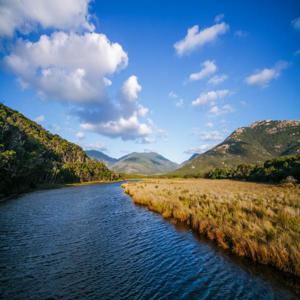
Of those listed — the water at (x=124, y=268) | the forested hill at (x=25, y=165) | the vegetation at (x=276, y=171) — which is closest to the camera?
the water at (x=124, y=268)

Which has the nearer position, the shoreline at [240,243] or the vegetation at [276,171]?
the shoreline at [240,243]

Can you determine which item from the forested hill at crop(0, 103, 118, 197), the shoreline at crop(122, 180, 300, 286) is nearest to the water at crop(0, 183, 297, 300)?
the shoreline at crop(122, 180, 300, 286)

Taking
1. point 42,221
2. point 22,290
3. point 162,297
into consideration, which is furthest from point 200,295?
point 42,221

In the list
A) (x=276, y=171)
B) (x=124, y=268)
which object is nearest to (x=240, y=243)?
(x=124, y=268)

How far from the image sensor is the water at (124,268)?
6996 mm

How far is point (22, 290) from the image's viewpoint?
23.4 feet

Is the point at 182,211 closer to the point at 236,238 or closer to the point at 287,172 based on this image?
the point at 236,238

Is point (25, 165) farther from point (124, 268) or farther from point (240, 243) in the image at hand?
point (240, 243)

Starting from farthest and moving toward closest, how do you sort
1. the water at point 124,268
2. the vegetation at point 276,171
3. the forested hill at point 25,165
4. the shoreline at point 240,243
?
the vegetation at point 276,171, the forested hill at point 25,165, the shoreline at point 240,243, the water at point 124,268

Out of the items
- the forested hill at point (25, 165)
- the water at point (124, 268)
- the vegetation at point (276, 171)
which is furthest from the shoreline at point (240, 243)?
the vegetation at point (276, 171)

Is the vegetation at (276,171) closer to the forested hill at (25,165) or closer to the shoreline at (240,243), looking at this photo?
the shoreline at (240,243)

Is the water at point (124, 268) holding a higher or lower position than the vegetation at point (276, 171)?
lower

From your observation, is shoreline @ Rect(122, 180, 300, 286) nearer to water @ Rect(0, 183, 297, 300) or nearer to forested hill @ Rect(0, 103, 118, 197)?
water @ Rect(0, 183, 297, 300)

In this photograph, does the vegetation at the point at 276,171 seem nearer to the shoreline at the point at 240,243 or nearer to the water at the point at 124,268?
the shoreline at the point at 240,243
